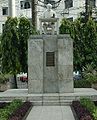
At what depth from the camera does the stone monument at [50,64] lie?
17.5 metres

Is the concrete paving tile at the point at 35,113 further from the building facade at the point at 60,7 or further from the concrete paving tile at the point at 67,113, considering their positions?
the building facade at the point at 60,7

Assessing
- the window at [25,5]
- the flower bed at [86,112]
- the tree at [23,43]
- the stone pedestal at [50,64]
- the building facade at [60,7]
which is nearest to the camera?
the flower bed at [86,112]

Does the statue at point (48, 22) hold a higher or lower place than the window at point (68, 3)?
lower

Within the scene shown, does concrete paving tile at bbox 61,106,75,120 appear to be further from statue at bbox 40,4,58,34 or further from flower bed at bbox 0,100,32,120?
statue at bbox 40,4,58,34

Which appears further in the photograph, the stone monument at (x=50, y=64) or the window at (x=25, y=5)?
the window at (x=25, y=5)

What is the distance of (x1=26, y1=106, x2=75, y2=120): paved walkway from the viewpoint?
12.3 metres

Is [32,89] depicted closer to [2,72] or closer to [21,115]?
[21,115]

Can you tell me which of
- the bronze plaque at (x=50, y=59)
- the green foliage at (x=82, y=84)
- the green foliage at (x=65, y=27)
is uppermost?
the green foliage at (x=65, y=27)

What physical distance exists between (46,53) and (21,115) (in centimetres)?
641

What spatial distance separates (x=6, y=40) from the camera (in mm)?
26094

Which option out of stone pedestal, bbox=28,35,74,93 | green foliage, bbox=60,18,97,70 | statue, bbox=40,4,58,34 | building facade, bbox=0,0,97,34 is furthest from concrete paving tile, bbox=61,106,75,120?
building facade, bbox=0,0,97,34

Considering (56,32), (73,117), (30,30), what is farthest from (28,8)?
(73,117)

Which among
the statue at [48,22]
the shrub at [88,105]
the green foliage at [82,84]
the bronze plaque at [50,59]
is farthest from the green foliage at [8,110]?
the green foliage at [82,84]

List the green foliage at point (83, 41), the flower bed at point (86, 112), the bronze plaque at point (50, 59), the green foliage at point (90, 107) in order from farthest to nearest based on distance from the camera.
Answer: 1. the green foliage at point (83, 41)
2. the bronze plaque at point (50, 59)
3. the green foliage at point (90, 107)
4. the flower bed at point (86, 112)
